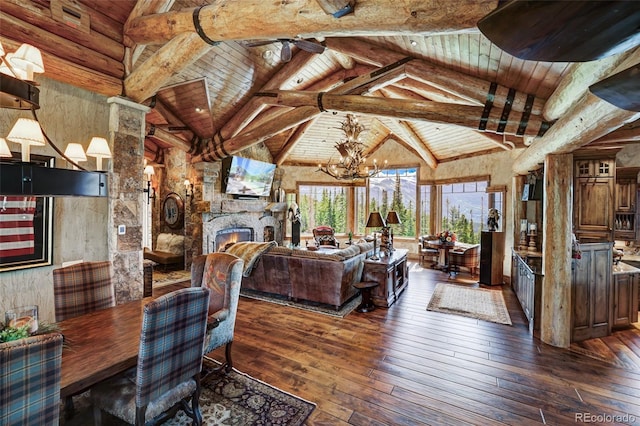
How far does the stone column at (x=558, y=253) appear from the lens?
335 cm

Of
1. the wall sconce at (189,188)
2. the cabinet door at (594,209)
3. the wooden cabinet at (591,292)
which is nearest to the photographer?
the wooden cabinet at (591,292)

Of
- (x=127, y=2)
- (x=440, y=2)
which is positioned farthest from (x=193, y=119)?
(x=440, y=2)

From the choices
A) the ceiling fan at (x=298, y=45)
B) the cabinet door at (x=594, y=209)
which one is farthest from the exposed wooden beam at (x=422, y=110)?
the cabinet door at (x=594, y=209)

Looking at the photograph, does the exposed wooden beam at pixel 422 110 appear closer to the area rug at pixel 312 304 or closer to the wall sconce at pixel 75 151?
the area rug at pixel 312 304

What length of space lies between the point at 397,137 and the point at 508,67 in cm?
606

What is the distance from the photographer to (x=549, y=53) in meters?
1.05

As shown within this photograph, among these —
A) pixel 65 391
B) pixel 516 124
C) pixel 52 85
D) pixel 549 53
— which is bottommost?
pixel 65 391

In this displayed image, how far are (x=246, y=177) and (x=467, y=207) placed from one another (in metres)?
6.37

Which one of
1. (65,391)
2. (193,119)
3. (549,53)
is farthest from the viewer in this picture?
(193,119)

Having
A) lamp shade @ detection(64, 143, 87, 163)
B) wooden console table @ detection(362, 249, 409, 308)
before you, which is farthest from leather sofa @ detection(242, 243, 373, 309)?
lamp shade @ detection(64, 143, 87, 163)

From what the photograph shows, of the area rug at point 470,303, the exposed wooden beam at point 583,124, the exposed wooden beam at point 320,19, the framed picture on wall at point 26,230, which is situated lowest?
the area rug at point 470,303

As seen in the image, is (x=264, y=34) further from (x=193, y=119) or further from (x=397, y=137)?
(x=397, y=137)

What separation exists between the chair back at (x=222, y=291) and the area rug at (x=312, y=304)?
1.92 metres

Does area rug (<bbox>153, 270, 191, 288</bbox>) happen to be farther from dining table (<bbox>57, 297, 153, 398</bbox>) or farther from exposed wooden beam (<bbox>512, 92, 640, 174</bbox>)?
exposed wooden beam (<bbox>512, 92, 640, 174</bbox>)
